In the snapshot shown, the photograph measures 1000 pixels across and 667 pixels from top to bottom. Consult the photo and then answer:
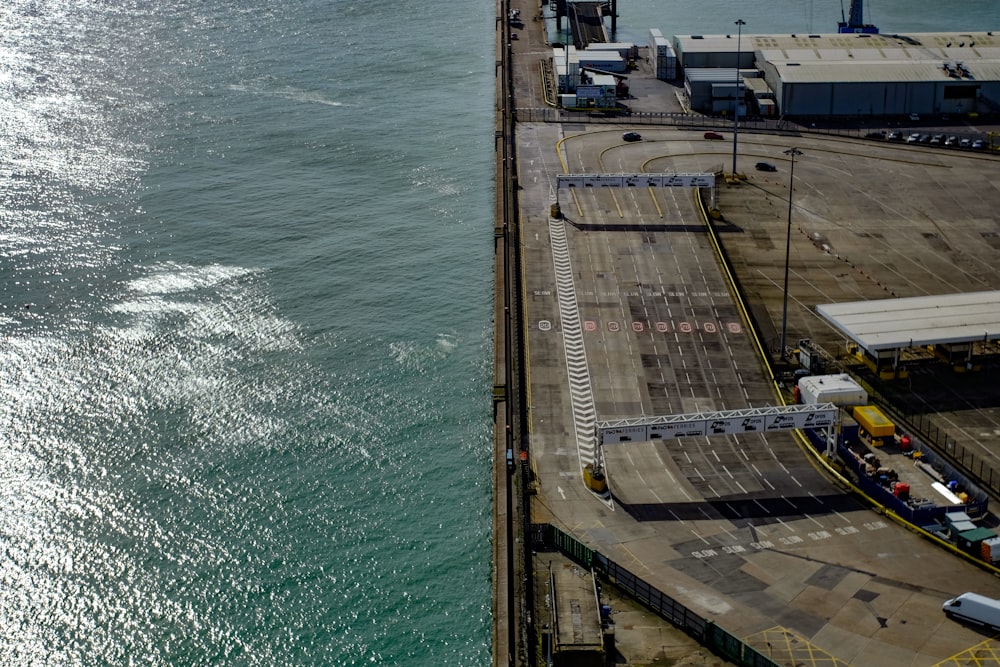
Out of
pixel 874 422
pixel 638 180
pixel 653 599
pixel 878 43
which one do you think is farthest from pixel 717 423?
pixel 878 43

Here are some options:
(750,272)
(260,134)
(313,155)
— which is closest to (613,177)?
(750,272)

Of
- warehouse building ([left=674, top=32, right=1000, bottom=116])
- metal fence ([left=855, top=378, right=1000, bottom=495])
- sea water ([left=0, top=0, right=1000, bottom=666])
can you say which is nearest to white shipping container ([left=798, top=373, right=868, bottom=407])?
metal fence ([left=855, top=378, right=1000, bottom=495])

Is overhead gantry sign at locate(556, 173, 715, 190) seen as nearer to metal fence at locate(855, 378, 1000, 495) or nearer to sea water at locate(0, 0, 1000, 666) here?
sea water at locate(0, 0, 1000, 666)

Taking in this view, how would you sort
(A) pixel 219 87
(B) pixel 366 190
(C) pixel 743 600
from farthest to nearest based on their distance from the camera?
1. (A) pixel 219 87
2. (B) pixel 366 190
3. (C) pixel 743 600

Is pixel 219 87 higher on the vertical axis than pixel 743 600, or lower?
higher

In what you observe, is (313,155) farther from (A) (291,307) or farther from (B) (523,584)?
(B) (523,584)

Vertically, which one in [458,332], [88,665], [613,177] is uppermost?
[613,177]
